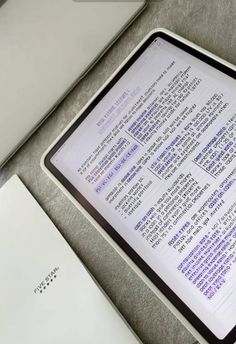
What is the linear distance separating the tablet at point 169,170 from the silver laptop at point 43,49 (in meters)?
0.06

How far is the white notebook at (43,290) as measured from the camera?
1.44 ft

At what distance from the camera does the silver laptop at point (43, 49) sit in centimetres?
47

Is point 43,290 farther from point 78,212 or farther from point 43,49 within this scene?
point 43,49

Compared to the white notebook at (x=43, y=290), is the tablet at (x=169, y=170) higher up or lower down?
higher up

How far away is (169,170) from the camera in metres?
0.43

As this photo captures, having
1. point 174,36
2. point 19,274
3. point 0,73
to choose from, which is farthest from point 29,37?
point 19,274

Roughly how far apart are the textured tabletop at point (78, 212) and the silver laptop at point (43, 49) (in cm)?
2

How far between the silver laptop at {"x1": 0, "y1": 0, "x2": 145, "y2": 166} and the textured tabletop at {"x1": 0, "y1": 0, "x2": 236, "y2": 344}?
0.02 m

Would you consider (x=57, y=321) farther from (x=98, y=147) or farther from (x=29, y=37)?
(x=29, y=37)

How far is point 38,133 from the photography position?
0.56 metres

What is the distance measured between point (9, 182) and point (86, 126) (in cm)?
13

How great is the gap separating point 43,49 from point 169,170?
0.67 ft

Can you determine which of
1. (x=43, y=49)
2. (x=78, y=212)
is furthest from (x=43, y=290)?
(x=43, y=49)

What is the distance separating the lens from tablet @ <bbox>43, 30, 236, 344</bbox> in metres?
0.38
